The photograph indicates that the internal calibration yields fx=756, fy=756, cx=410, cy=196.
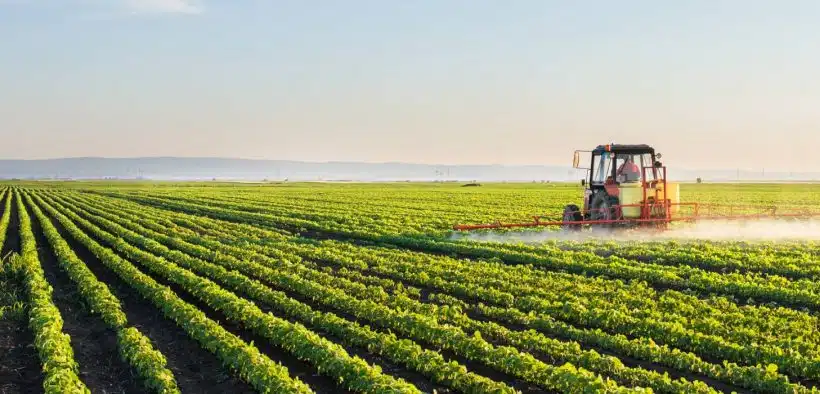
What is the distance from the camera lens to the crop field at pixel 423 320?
853 centimetres

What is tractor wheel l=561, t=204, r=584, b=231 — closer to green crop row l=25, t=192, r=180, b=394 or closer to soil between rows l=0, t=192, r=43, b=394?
green crop row l=25, t=192, r=180, b=394

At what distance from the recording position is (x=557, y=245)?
67.8 feet

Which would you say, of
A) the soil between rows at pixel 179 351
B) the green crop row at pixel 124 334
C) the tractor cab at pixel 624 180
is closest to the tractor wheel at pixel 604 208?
the tractor cab at pixel 624 180

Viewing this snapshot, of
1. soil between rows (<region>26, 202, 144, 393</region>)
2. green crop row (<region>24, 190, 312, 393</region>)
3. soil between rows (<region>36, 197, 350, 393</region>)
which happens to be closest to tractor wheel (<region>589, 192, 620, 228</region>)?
soil between rows (<region>36, 197, 350, 393</region>)

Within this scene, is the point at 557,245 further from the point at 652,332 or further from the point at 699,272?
the point at 652,332

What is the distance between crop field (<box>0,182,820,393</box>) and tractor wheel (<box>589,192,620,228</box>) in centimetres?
142

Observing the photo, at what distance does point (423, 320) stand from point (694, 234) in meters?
15.2

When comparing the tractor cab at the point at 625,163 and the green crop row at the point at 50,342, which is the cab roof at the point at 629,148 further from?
the green crop row at the point at 50,342

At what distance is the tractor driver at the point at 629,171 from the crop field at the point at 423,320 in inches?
90.1

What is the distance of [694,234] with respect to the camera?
2328 centimetres

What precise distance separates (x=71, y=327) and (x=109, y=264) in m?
6.53

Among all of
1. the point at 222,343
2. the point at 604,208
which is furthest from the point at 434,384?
the point at 604,208

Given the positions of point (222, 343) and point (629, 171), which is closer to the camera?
point (222, 343)

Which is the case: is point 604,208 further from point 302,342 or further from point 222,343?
point 222,343
